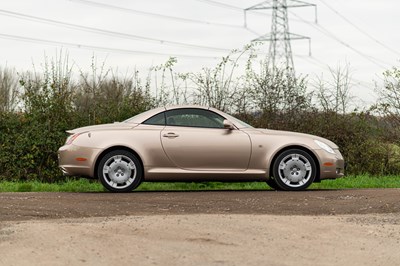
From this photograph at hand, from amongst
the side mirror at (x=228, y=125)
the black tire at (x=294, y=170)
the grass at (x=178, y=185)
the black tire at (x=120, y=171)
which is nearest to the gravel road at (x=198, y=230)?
the black tire at (x=120, y=171)

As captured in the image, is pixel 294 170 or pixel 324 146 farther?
pixel 324 146

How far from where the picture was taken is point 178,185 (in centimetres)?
1778

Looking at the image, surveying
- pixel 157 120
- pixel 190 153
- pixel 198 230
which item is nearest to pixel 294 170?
pixel 190 153

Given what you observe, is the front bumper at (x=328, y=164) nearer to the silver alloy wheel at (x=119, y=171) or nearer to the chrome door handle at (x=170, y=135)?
the chrome door handle at (x=170, y=135)

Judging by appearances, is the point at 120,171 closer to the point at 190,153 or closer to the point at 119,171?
the point at 119,171

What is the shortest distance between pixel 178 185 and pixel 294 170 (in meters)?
3.81

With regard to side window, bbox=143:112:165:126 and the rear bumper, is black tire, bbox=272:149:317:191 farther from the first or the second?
the rear bumper

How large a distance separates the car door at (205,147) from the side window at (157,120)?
0.35 ft

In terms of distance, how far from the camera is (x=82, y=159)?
14.2m

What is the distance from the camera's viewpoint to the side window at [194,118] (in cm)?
1476

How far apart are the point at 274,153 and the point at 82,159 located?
3410mm

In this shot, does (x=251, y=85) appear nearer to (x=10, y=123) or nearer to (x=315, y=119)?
(x=315, y=119)

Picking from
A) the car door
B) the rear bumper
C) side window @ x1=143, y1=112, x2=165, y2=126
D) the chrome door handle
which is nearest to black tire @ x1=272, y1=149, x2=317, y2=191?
the car door

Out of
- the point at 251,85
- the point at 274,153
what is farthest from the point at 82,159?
the point at 251,85
